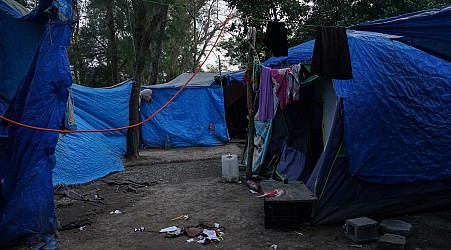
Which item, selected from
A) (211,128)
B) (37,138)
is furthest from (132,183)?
(211,128)

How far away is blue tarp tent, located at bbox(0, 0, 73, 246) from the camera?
13.0 feet

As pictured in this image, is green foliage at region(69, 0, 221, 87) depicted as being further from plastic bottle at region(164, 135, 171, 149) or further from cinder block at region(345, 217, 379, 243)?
cinder block at region(345, 217, 379, 243)

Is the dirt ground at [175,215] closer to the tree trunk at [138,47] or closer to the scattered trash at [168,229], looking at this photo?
the scattered trash at [168,229]

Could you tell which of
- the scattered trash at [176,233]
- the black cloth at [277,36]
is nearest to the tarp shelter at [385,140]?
the black cloth at [277,36]

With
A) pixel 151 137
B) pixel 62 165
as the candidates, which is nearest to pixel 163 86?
pixel 151 137

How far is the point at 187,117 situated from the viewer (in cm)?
1258

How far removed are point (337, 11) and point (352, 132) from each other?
7187 mm

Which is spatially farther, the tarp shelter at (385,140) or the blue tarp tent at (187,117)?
the blue tarp tent at (187,117)

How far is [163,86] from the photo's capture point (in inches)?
486

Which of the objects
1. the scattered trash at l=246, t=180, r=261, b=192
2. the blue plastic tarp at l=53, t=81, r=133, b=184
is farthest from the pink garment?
the blue plastic tarp at l=53, t=81, r=133, b=184

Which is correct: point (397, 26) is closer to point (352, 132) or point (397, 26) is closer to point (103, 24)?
point (352, 132)

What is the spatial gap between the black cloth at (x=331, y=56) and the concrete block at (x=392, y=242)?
6.63 ft

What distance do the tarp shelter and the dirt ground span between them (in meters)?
0.36

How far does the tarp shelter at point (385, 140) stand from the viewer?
4.66 m
